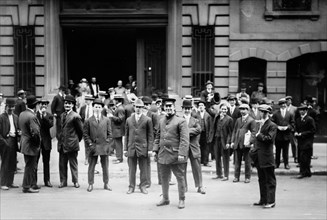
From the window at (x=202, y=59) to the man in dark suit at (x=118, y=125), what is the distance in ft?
18.3

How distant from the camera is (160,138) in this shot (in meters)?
12.2

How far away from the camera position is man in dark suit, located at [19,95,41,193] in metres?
13.4

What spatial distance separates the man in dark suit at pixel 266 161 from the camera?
39.0 feet

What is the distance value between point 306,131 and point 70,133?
640 centimetres

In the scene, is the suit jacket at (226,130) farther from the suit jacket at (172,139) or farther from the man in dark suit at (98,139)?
the suit jacket at (172,139)

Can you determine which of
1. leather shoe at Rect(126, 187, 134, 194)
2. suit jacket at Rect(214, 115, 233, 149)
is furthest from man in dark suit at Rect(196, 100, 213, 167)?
leather shoe at Rect(126, 187, 134, 194)

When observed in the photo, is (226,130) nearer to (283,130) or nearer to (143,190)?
(283,130)

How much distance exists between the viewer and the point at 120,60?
106ft

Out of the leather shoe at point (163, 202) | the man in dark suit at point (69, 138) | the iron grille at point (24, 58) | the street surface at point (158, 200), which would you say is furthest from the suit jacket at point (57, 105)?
the leather shoe at point (163, 202)

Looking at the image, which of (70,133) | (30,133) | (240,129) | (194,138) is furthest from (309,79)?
(30,133)

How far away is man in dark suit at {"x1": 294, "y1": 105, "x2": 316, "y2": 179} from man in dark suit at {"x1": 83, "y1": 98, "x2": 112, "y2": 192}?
537 centimetres

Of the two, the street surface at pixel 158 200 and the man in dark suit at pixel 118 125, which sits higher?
the man in dark suit at pixel 118 125

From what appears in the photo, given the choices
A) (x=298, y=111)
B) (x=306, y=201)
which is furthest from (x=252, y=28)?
(x=306, y=201)

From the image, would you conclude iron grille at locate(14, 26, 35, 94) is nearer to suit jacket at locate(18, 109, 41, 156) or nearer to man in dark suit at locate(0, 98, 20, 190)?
man in dark suit at locate(0, 98, 20, 190)
